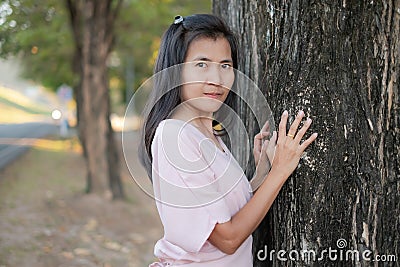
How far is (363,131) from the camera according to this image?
2.21 meters

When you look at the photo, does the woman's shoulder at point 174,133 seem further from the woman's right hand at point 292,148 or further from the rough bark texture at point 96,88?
the rough bark texture at point 96,88

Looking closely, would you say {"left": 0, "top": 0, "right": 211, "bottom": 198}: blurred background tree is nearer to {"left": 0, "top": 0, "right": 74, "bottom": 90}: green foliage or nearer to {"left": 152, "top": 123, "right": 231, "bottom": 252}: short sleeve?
{"left": 0, "top": 0, "right": 74, "bottom": 90}: green foliage

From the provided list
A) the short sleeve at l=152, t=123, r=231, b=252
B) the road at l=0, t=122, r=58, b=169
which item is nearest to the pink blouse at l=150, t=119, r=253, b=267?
the short sleeve at l=152, t=123, r=231, b=252

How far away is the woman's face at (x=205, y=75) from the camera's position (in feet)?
7.29

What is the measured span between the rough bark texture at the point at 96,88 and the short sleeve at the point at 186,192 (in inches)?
406

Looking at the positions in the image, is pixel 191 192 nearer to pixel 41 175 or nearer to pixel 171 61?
pixel 171 61

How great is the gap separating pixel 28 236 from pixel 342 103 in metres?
6.62

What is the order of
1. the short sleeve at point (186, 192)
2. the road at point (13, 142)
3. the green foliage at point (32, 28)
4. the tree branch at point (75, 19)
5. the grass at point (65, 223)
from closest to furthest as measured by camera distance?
the short sleeve at point (186, 192), the green foliage at point (32, 28), the grass at point (65, 223), the road at point (13, 142), the tree branch at point (75, 19)

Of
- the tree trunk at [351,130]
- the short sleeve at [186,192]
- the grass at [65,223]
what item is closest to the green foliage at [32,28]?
the grass at [65,223]

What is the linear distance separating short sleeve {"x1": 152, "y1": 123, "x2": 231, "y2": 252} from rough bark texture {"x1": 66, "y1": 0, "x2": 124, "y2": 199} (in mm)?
10314

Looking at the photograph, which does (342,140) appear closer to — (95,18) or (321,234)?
(321,234)

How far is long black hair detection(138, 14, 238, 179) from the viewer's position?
2.24 metres

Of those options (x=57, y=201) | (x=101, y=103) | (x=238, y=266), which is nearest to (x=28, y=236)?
(x=57, y=201)

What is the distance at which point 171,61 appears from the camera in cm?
225
